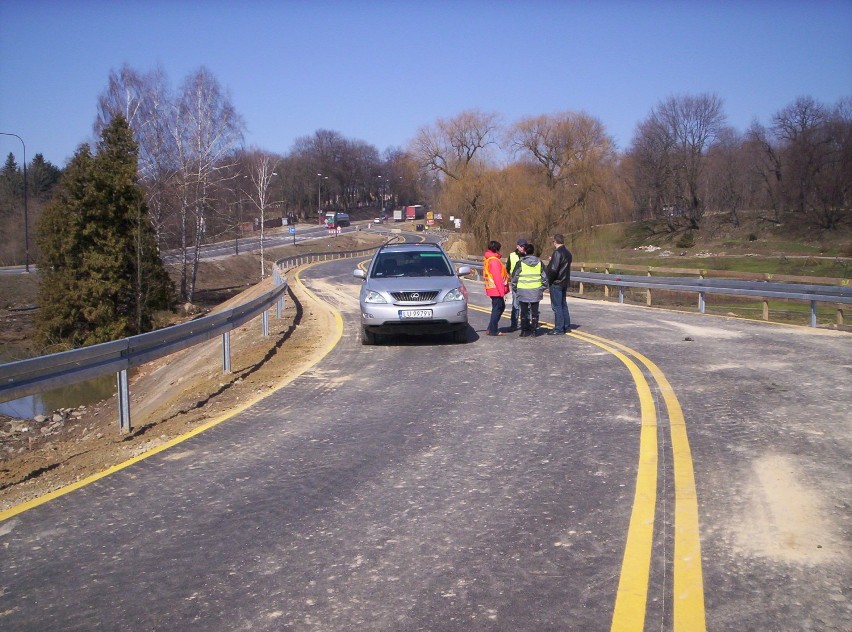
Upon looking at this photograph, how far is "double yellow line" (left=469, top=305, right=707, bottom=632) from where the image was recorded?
11.8 ft

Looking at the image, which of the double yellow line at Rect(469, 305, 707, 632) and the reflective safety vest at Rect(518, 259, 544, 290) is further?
the reflective safety vest at Rect(518, 259, 544, 290)

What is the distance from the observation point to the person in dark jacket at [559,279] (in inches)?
554

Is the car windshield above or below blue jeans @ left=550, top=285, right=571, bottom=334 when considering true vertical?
above

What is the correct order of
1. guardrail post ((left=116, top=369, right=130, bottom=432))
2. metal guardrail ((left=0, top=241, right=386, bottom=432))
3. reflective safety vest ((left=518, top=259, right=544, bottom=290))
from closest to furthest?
metal guardrail ((left=0, top=241, right=386, bottom=432)), guardrail post ((left=116, top=369, right=130, bottom=432)), reflective safety vest ((left=518, top=259, right=544, bottom=290))

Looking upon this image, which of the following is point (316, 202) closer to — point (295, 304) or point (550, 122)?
point (550, 122)

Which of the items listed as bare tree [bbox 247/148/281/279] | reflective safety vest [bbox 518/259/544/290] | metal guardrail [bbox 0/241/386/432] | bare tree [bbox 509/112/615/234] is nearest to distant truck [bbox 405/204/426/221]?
bare tree [bbox 247/148/281/279]

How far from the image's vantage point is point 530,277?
13.6 meters

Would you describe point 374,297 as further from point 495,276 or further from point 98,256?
point 98,256

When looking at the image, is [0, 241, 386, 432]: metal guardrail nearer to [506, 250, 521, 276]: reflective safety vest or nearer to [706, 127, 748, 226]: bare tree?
[506, 250, 521, 276]: reflective safety vest

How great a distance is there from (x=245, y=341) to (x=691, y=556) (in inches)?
511

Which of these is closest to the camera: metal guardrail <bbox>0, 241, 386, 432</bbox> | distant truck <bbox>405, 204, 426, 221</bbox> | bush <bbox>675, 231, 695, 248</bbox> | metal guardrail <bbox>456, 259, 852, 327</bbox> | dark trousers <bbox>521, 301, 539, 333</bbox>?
metal guardrail <bbox>0, 241, 386, 432</bbox>

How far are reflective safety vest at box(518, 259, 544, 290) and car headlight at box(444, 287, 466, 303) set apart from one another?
1.41 meters

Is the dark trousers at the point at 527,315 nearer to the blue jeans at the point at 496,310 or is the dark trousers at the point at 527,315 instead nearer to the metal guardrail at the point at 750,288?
the blue jeans at the point at 496,310

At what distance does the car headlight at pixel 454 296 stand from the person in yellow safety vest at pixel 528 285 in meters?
1.41
